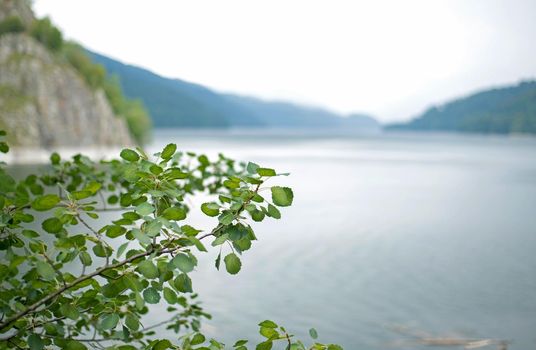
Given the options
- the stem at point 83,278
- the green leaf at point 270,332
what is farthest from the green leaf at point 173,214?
the green leaf at point 270,332

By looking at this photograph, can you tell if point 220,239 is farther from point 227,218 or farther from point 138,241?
point 138,241

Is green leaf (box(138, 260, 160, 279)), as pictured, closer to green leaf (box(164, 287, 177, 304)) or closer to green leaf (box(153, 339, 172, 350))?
green leaf (box(164, 287, 177, 304))

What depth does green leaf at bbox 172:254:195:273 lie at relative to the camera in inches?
74.1

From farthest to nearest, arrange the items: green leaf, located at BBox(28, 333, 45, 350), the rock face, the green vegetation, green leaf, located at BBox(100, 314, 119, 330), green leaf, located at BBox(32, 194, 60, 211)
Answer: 1. the green vegetation
2. the rock face
3. green leaf, located at BBox(28, 333, 45, 350)
4. green leaf, located at BBox(100, 314, 119, 330)
5. green leaf, located at BBox(32, 194, 60, 211)

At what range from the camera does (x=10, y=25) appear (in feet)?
247

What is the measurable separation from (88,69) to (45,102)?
15385 mm

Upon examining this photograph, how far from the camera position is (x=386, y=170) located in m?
65.6

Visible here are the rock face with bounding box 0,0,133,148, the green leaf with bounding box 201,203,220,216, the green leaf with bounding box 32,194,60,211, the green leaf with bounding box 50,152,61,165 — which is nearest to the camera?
the green leaf with bounding box 32,194,60,211

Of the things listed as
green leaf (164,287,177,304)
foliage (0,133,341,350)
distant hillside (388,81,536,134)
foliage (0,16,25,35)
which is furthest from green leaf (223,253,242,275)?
distant hillside (388,81,536,134)

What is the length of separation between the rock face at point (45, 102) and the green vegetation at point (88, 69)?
185 cm

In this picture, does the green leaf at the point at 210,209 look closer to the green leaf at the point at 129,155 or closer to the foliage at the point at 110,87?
the green leaf at the point at 129,155

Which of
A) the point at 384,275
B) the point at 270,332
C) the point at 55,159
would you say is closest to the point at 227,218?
the point at 270,332

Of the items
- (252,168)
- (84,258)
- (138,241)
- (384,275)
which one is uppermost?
(252,168)

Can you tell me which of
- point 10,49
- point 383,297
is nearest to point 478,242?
point 383,297
